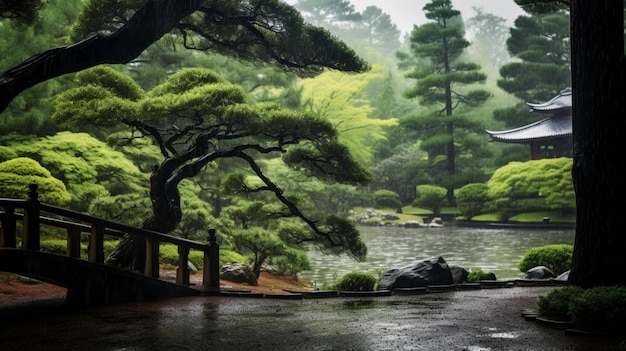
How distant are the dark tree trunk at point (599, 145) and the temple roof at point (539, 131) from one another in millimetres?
27683

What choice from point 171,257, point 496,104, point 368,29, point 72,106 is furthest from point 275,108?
point 368,29

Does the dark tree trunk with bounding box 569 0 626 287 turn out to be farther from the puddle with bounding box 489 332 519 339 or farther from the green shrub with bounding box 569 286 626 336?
the puddle with bounding box 489 332 519 339

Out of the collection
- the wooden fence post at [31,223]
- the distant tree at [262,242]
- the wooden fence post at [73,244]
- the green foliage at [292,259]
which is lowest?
the green foliage at [292,259]

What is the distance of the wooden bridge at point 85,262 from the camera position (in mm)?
8383

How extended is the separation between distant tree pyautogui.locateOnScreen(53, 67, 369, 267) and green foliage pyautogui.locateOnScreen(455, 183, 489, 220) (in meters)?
22.8

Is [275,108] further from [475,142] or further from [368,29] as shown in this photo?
[368,29]

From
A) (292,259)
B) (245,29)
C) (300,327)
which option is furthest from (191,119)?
(300,327)

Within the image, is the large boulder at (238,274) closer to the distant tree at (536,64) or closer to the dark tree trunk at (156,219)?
the dark tree trunk at (156,219)

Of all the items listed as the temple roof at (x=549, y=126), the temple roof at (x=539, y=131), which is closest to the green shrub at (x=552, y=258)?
the temple roof at (x=539, y=131)

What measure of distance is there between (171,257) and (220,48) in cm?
502

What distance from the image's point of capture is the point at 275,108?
37.6 ft

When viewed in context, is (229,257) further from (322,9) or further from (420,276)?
(322,9)

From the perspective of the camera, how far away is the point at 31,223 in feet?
27.7

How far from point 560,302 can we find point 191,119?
7048 mm
